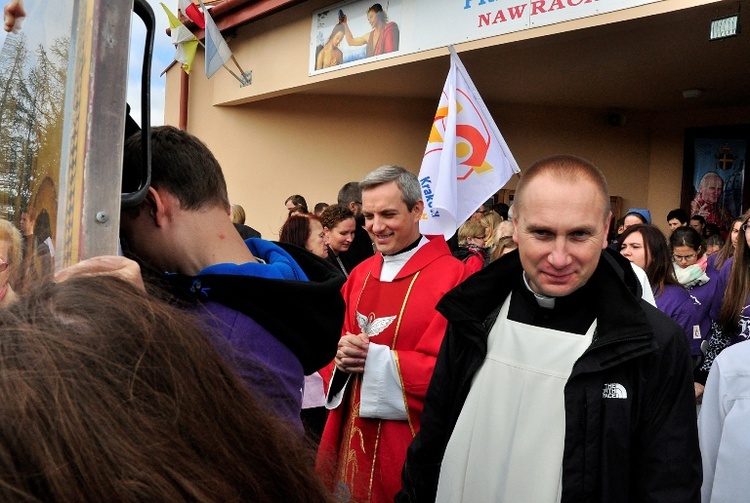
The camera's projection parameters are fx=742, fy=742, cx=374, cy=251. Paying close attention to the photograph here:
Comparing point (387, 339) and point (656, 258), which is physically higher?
point (656, 258)

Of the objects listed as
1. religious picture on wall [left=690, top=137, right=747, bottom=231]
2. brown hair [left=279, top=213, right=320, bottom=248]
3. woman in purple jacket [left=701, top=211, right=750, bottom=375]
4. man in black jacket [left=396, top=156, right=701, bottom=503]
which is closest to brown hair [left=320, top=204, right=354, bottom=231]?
brown hair [left=279, top=213, right=320, bottom=248]

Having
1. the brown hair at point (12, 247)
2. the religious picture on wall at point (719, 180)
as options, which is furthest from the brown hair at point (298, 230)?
the religious picture on wall at point (719, 180)

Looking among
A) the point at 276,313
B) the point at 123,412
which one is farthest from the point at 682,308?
the point at 123,412

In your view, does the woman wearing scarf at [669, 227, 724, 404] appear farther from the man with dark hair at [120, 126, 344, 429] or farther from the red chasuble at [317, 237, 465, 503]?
the man with dark hair at [120, 126, 344, 429]

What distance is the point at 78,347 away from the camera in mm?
641

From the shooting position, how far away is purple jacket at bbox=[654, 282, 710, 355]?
16.2 feet

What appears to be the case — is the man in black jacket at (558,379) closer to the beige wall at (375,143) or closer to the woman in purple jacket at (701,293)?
the woman in purple jacket at (701,293)

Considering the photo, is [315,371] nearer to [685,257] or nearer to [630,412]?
[630,412]

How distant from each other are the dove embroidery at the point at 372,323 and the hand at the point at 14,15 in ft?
8.65

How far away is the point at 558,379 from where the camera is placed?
2.12 m

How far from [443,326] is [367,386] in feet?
1.47

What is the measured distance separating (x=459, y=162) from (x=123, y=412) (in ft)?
12.9

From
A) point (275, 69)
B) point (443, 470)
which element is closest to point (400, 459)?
point (443, 470)

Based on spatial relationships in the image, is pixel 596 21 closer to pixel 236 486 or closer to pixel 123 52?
pixel 123 52
